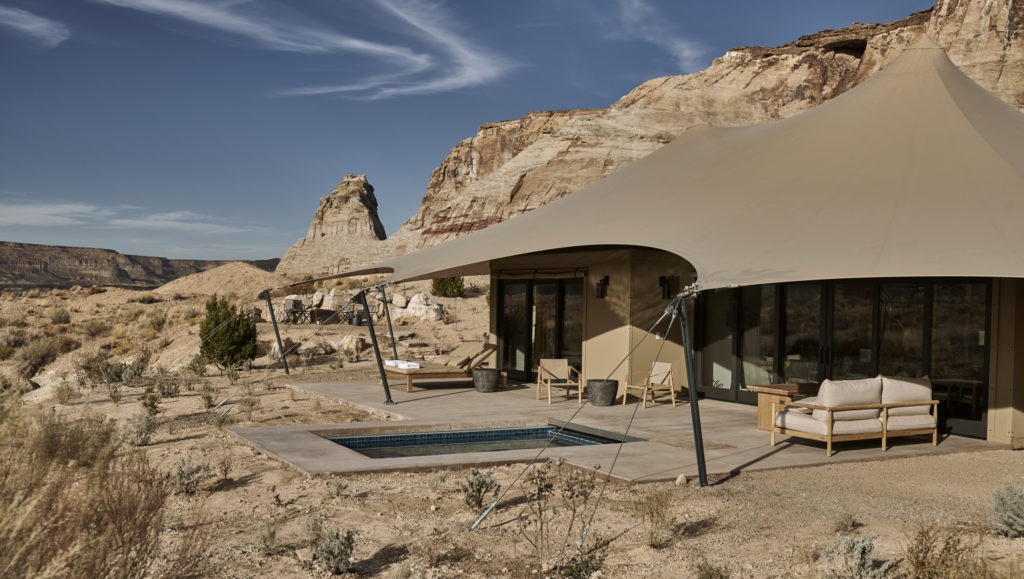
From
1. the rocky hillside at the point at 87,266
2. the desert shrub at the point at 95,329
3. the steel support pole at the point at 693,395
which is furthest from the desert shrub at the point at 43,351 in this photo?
the rocky hillside at the point at 87,266

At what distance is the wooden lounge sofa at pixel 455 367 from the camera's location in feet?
34.3

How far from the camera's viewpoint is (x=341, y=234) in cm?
6656

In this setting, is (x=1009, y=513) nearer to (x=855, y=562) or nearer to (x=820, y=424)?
(x=855, y=562)

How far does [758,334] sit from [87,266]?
84.8 m

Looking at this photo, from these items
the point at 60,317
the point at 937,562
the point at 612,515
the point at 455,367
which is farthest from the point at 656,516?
the point at 60,317

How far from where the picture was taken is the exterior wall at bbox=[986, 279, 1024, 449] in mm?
6953

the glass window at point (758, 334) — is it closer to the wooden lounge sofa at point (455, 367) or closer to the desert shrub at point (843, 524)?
the wooden lounge sofa at point (455, 367)

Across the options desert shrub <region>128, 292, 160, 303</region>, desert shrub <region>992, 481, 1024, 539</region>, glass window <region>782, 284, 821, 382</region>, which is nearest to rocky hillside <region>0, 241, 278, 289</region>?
desert shrub <region>128, 292, 160, 303</region>

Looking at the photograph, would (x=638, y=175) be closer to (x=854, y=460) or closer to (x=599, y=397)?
(x=599, y=397)

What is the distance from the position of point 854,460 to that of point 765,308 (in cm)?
312

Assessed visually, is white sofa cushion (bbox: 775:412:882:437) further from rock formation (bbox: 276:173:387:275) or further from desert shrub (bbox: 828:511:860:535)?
rock formation (bbox: 276:173:387:275)

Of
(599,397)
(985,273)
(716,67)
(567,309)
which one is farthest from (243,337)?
(716,67)

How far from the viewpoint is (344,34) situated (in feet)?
73.0

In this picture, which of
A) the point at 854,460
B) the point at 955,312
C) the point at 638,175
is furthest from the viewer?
the point at 638,175
